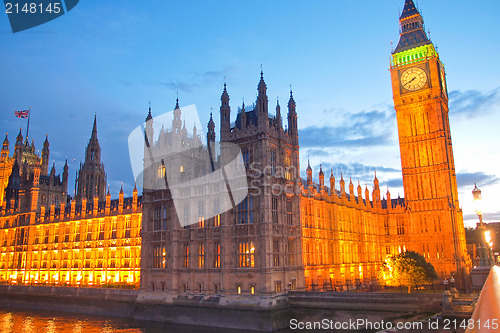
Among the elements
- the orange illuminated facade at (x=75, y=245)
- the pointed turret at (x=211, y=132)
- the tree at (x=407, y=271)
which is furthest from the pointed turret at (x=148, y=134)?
the tree at (x=407, y=271)

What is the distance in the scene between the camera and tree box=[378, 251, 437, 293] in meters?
53.0

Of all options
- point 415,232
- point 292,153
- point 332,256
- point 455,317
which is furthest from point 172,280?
point 415,232

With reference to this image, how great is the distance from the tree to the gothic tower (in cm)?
8646

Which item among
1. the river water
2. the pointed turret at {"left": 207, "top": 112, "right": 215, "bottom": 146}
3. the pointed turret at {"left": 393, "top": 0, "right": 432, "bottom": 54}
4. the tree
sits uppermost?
the pointed turret at {"left": 393, "top": 0, "right": 432, "bottom": 54}

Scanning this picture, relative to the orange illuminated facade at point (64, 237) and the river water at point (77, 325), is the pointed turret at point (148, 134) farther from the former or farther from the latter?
the river water at point (77, 325)

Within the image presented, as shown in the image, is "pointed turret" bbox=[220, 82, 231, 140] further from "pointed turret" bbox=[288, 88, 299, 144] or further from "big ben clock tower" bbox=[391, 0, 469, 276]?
"big ben clock tower" bbox=[391, 0, 469, 276]

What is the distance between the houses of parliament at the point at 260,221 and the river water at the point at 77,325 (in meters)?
5.33

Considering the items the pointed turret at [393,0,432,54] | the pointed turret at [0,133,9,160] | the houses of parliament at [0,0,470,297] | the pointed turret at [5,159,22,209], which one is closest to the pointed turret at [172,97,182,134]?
the houses of parliament at [0,0,470,297]

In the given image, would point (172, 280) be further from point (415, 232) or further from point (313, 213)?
point (415, 232)

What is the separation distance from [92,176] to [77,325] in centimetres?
7103

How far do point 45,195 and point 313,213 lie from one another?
71.4 metres

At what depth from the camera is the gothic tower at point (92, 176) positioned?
383 ft

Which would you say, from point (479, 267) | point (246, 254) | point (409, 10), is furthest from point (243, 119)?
point (409, 10)

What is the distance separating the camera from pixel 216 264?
5116 cm
